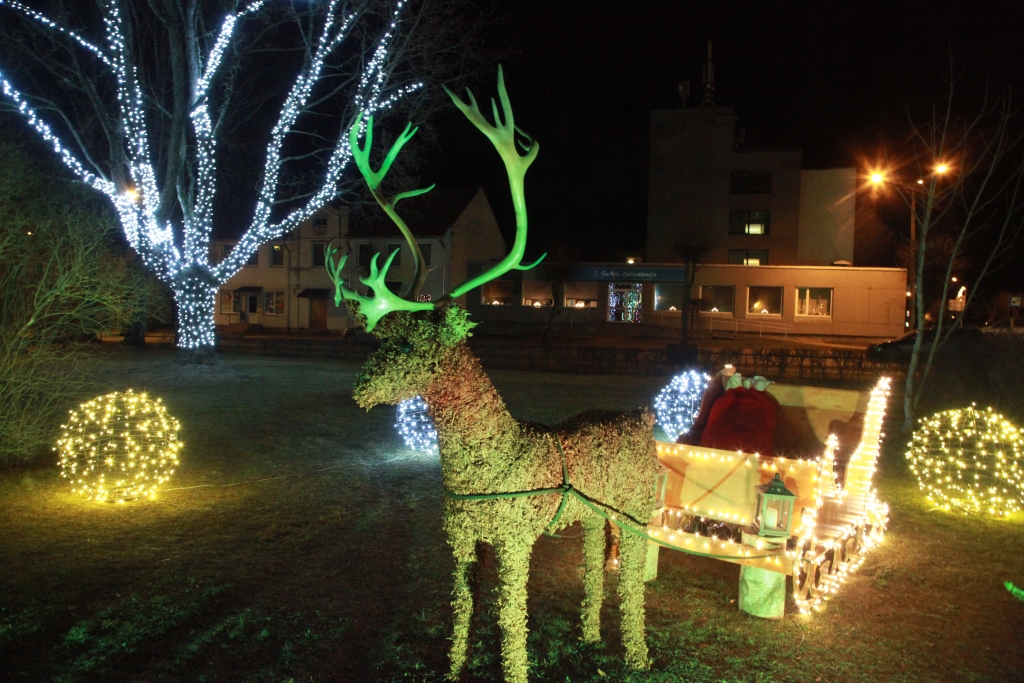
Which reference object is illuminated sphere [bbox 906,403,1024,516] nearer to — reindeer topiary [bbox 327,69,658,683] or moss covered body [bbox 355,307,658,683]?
moss covered body [bbox 355,307,658,683]

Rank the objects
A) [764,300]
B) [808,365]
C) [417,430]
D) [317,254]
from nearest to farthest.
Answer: [417,430]
[808,365]
[764,300]
[317,254]

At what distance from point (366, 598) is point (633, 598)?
6.71 feet

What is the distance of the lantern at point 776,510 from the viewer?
5.20m

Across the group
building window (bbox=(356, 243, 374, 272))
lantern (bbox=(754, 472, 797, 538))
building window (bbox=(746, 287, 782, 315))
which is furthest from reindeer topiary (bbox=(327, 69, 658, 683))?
building window (bbox=(746, 287, 782, 315))

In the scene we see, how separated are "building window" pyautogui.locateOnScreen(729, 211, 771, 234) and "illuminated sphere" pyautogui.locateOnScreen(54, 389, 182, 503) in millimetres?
37999

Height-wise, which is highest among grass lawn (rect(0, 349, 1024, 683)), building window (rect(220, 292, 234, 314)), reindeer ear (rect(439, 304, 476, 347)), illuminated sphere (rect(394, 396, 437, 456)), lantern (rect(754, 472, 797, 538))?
reindeer ear (rect(439, 304, 476, 347))

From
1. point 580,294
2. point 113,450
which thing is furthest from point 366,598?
point 580,294

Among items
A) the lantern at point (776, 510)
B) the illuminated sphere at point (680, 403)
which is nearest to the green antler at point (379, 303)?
the lantern at point (776, 510)

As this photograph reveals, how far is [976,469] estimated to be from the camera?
8.21 meters

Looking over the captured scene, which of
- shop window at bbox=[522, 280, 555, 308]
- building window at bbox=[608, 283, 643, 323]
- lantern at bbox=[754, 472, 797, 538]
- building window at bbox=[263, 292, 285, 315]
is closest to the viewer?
lantern at bbox=[754, 472, 797, 538]

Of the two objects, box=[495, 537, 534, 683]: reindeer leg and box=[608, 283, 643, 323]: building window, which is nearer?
box=[495, 537, 534, 683]: reindeer leg

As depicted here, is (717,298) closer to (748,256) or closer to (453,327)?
(748,256)

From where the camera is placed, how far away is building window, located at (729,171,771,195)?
1609 inches

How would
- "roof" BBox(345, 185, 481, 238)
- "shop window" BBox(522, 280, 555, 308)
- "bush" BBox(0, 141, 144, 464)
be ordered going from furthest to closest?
"shop window" BBox(522, 280, 555, 308)
"roof" BBox(345, 185, 481, 238)
"bush" BBox(0, 141, 144, 464)
